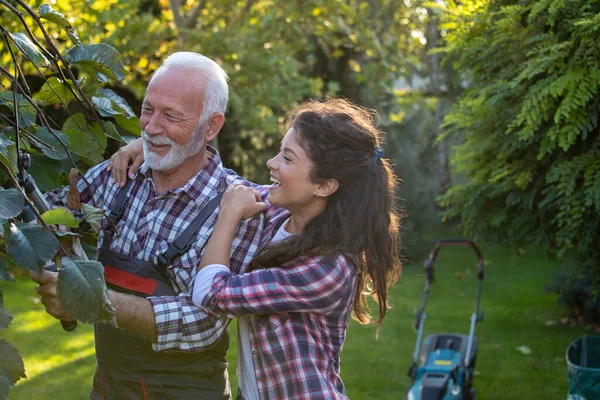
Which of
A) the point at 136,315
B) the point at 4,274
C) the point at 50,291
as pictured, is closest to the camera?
the point at 4,274

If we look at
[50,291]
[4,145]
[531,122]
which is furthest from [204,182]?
[531,122]

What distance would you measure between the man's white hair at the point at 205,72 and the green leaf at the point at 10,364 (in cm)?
137

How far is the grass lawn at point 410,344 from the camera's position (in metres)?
6.62

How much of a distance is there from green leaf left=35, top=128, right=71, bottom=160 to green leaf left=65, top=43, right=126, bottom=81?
0.62ft

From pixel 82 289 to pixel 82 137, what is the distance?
94cm

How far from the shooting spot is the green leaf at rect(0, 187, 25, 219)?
1.35 m

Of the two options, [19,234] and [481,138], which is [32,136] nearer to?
[19,234]

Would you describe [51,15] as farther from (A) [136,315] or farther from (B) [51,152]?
(A) [136,315]

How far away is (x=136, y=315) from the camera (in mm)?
2305

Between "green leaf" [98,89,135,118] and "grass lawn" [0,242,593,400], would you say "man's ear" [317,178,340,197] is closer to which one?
"green leaf" [98,89,135,118]

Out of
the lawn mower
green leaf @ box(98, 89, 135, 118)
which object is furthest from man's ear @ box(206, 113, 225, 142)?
the lawn mower

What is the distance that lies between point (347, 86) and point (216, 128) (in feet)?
39.8

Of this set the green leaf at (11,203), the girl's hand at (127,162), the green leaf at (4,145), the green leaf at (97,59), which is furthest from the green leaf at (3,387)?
the girl's hand at (127,162)

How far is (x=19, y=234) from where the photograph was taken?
54.8 inches
